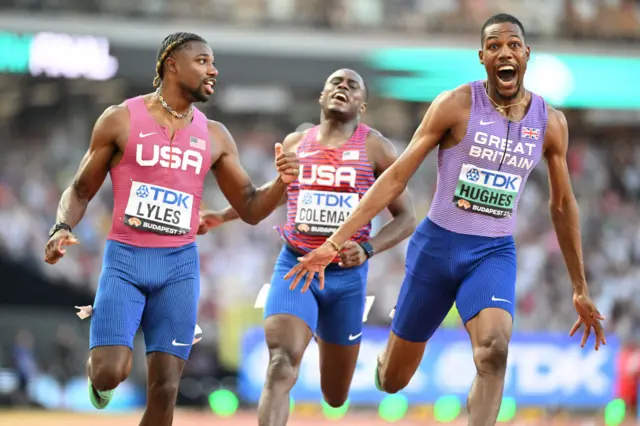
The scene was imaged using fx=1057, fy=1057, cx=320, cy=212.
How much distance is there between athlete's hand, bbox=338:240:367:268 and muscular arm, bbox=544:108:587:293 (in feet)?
4.84

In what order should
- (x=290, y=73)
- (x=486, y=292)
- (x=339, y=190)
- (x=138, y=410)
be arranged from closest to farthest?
(x=486, y=292) → (x=339, y=190) → (x=138, y=410) → (x=290, y=73)

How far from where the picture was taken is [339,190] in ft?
26.1

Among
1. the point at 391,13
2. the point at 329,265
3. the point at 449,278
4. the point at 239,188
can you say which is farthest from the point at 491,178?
the point at 391,13

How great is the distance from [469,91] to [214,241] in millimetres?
10920

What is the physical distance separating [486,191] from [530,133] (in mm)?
473

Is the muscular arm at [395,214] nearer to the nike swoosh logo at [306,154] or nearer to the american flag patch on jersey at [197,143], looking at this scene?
the nike swoosh logo at [306,154]

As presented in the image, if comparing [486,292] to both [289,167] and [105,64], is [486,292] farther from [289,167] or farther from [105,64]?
[105,64]

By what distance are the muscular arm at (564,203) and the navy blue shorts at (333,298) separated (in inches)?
66.2

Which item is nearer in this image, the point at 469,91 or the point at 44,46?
the point at 469,91

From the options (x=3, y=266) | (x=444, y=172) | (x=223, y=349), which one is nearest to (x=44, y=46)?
(x=3, y=266)

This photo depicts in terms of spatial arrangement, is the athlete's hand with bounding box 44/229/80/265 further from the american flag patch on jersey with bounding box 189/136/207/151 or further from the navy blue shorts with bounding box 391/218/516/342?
the navy blue shorts with bounding box 391/218/516/342

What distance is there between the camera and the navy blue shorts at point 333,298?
7.67 meters

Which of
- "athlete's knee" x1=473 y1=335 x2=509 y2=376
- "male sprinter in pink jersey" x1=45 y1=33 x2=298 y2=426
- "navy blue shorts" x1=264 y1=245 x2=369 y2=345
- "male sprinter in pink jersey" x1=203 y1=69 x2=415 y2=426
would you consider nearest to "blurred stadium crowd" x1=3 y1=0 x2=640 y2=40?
"male sprinter in pink jersey" x1=203 y1=69 x2=415 y2=426

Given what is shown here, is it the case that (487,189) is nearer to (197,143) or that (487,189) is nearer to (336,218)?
(336,218)
